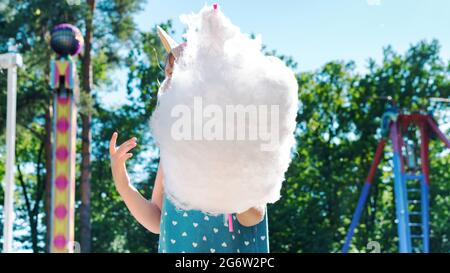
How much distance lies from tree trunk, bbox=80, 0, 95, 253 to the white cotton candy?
42.9 ft

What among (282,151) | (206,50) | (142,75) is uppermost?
(142,75)

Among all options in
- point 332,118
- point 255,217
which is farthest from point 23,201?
point 255,217

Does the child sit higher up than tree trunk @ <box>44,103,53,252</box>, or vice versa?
tree trunk @ <box>44,103,53,252</box>

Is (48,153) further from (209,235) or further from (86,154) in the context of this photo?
(209,235)

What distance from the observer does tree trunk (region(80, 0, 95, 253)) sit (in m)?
14.8

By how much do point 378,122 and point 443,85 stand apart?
6.50 ft

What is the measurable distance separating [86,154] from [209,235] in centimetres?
1344

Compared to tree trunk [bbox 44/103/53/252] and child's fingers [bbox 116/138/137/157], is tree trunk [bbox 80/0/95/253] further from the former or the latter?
child's fingers [bbox 116/138/137/157]

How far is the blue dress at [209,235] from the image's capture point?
190 cm

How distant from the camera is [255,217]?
6.05ft

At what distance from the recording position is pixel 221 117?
164 centimetres

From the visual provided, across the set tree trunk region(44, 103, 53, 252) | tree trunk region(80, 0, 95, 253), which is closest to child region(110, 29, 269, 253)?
tree trunk region(80, 0, 95, 253)

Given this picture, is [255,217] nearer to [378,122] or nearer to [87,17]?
[87,17]

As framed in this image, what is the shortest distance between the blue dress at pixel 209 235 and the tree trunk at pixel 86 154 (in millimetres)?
12832
